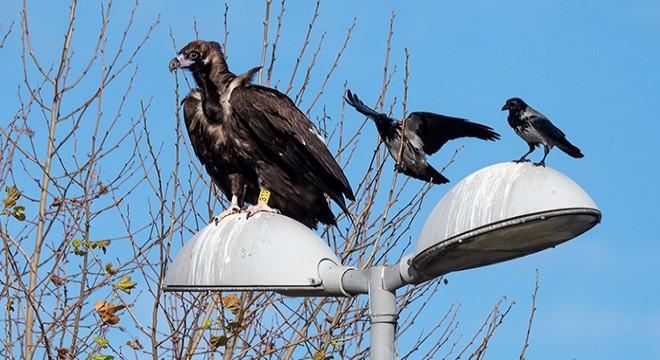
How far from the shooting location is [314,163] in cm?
542

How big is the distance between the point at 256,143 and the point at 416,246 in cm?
277

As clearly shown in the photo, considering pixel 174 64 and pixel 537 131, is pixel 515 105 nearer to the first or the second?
pixel 537 131

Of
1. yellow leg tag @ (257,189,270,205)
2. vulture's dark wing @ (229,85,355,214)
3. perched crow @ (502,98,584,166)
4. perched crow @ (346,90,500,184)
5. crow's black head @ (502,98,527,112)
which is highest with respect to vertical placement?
perched crow @ (346,90,500,184)

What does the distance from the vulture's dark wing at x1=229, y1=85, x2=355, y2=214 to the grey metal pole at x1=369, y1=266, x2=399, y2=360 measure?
7.45ft

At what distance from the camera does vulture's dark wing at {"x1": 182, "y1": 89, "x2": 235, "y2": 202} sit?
5676mm

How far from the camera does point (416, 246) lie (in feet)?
9.52

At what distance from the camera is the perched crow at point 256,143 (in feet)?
18.0

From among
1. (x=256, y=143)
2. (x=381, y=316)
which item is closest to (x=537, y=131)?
(x=381, y=316)

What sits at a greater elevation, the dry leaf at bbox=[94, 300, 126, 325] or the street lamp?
the dry leaf at bbox=[94, 300, 126, 325]

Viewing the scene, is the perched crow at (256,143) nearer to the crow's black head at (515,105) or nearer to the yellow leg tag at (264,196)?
the yellow leg tag at (264,196)

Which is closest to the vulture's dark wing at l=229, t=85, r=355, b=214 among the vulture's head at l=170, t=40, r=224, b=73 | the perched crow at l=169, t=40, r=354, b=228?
the perched crow at l=169, t=40, r=354, b=228

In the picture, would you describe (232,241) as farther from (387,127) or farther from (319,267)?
(387,127)

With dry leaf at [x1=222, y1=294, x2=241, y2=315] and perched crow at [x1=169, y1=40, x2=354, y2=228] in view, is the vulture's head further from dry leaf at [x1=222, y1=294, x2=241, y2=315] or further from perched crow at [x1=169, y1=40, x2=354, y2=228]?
dry leaf at [x1=222, y1=294, x2=241, y2=315]

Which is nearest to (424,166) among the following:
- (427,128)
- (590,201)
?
(427,128)
